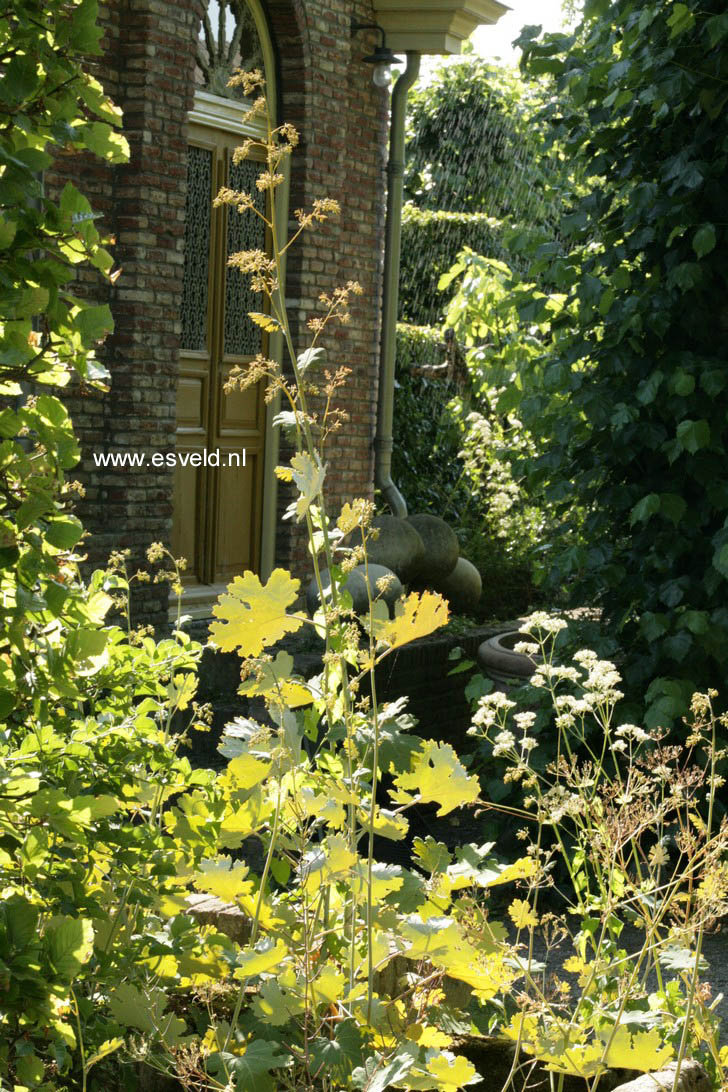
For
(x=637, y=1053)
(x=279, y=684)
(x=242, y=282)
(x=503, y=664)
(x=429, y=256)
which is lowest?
(x=503, y=664)

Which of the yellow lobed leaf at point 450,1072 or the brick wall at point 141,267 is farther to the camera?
the brick wall at point 141,267

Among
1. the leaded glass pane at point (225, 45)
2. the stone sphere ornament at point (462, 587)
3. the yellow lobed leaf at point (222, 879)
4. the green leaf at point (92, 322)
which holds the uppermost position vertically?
the leaded glass pane at point (225, 45)

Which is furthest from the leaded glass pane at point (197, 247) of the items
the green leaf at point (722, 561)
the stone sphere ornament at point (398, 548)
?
the green leaf at point (722, 561)

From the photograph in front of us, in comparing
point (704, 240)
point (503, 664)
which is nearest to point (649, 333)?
point (704, 240)

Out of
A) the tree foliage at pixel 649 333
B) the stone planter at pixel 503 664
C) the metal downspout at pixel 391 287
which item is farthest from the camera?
the metal downspout at pixel 391 287

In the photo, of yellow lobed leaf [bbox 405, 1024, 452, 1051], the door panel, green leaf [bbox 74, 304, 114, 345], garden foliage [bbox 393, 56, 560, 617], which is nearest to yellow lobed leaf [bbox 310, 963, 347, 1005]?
yellow lobed leaf [bbox 405, 1024, 452, 1051]

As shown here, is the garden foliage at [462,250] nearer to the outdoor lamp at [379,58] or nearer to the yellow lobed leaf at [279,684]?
the outdoor lamp at [379,58]

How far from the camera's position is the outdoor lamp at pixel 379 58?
8.91 metres

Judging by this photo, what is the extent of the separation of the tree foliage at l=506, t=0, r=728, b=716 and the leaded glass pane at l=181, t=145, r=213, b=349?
3.14 metres

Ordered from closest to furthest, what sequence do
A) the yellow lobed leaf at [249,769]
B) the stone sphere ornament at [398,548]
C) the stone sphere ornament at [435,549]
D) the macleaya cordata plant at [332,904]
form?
the macleaya cordata plant at [332,904] < the yellow lobed leaf at [249,769] < the stone sphere ornament at [398,548] < the stone sphere ornament at [435,549]

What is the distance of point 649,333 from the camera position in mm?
4871

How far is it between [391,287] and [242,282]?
175 cm

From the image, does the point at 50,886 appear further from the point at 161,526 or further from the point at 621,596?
the point at 161,526

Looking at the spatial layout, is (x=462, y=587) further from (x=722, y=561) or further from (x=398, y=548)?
(x=722, y=561)
